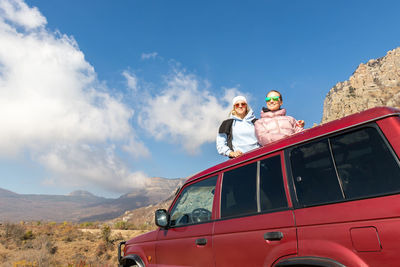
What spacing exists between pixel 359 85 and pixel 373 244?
9663 cm

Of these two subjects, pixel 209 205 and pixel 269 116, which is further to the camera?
pixel 269 116

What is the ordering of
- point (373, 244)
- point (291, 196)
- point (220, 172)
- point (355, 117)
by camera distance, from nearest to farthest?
1. point (373, 244)
2. point (355, 117)
3. point (291, 196)
4. point (220, 172)

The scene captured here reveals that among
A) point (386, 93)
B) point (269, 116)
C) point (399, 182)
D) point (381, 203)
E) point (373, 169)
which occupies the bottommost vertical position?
point (381, 203)

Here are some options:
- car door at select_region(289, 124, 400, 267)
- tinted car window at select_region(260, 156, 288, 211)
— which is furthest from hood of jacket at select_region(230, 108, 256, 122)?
car door at select_region(289, 124, 400, 267)

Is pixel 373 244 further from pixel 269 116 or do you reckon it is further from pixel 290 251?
pixel 269 116

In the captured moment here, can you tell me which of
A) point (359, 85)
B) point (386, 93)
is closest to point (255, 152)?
point (386, 93)

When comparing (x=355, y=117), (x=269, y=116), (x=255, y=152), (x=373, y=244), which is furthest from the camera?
(x=269, y=116)

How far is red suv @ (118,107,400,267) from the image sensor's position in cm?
167

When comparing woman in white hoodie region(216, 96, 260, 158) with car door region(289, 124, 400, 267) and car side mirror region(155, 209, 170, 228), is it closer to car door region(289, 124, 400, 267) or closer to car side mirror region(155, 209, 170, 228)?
car side mirror region(155, 209, 170, 228)

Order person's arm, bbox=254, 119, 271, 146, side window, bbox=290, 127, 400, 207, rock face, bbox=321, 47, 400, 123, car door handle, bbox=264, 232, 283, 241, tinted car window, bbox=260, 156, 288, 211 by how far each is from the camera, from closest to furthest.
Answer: side window, bbox=290, 127, 400, 207 → car door handle, bbox=264, 232, 283, 241 → tinted car window, bbox=260, 156, 288, 211 → person's arm, bbox=254, 119, 271, 146 → rock face, bbox=321, 47, 400, 123

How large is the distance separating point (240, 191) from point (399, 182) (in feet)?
4.69

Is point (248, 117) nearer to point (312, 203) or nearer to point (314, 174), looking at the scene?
point (314, 174)

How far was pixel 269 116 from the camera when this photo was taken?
13.2 ft

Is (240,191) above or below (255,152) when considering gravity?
below
